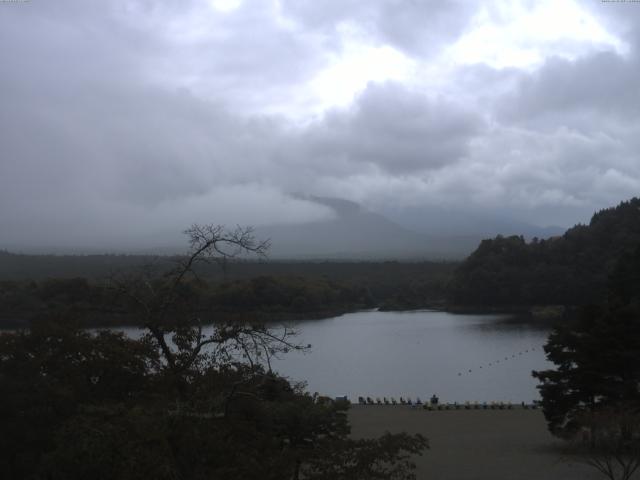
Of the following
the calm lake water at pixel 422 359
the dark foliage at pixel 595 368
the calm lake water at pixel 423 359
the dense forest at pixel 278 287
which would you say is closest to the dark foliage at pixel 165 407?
the dark foliage at pixel 595 368

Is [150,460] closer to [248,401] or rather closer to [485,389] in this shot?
[248,401]

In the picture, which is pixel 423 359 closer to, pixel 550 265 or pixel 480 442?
pixel 480 442

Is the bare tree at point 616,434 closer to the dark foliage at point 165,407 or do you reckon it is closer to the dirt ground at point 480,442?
the dirt ground at point 480,442

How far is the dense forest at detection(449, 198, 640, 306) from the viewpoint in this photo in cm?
5419

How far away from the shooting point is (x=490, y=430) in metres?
15.4

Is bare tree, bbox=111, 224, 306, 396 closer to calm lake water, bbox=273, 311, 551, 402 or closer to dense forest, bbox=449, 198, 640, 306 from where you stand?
calm lake water, bbox=273, 311, 551, 402

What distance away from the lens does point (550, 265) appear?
5747 centimetres

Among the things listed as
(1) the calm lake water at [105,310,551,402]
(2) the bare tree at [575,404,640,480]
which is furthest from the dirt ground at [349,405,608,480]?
(1) the calm lake water at [105,310,551,402]

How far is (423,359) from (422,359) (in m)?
0.05

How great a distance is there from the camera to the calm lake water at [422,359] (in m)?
24.6

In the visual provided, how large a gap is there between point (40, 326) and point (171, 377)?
312 cm

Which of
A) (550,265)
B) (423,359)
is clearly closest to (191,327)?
(423,359)

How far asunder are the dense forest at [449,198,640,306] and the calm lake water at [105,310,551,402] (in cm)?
654

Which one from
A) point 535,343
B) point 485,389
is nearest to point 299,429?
point 485,389
